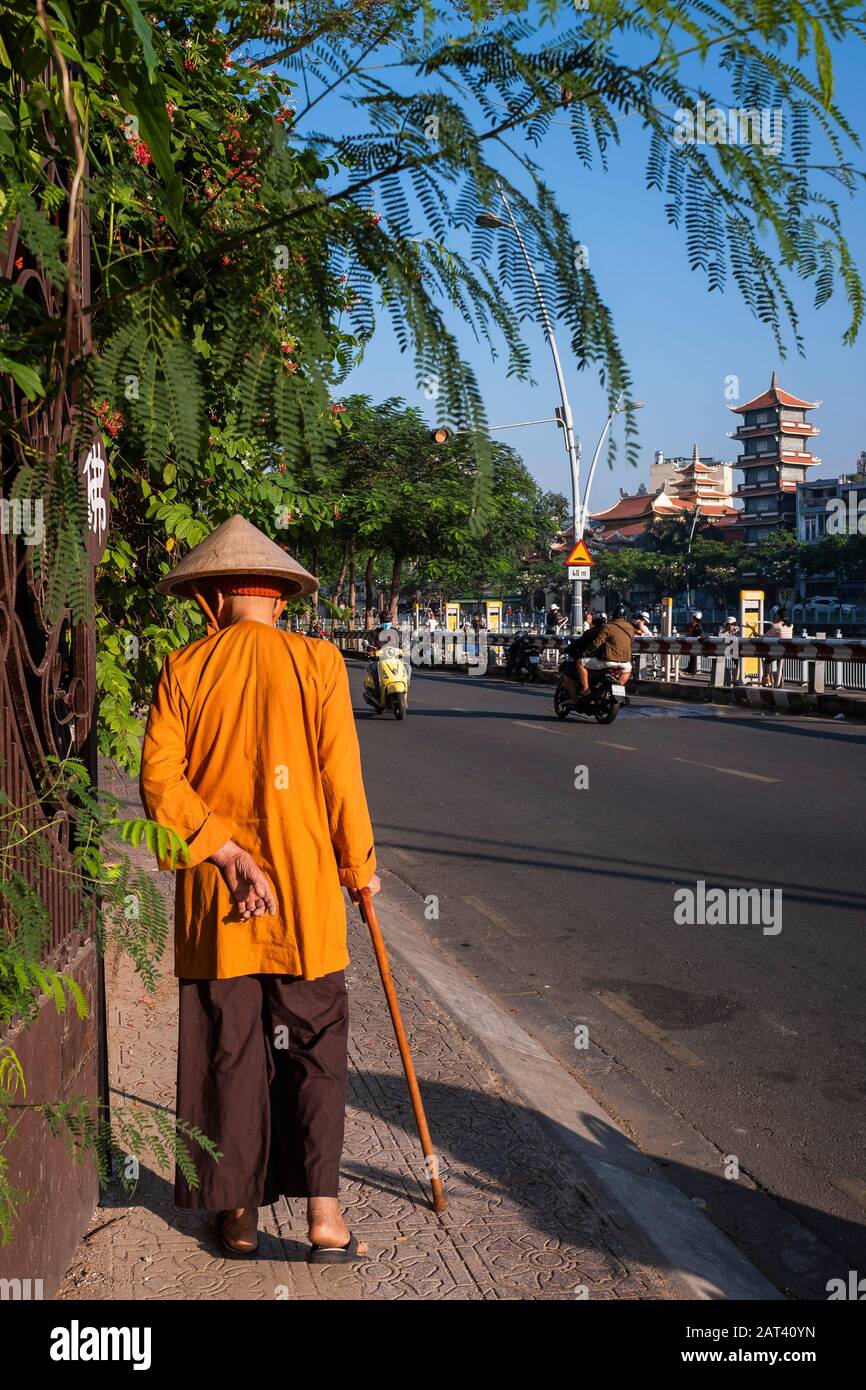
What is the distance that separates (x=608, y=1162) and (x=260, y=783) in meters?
1.61

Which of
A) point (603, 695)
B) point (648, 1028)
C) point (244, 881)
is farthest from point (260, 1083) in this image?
point (603, 695)

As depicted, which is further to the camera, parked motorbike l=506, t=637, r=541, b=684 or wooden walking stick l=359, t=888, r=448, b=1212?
parked motorbike l=506, t=637, r=541, b=684

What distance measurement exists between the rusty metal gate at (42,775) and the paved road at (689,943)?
1.81 metres

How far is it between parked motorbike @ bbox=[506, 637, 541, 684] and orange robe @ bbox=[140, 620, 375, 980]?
29381 mm

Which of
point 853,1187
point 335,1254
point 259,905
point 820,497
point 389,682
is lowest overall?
point 853,1187

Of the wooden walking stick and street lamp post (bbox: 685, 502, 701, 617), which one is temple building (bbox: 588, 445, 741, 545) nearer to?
street lamp post (bbox: 685, 502, 701, 617)

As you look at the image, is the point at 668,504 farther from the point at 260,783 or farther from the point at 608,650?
the point at 260,783

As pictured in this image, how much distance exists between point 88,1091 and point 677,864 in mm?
5806

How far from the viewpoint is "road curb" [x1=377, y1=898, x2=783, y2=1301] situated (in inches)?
121

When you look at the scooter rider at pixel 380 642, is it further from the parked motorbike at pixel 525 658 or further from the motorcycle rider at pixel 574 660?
the parked motorbike at pixel 525 658

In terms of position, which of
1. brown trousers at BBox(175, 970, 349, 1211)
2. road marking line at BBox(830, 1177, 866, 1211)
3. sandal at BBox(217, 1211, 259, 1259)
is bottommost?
road marking line at BBox(830, 1177, 866, 1211)

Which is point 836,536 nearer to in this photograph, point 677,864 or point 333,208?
point 677,864

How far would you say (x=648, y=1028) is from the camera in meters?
5.29

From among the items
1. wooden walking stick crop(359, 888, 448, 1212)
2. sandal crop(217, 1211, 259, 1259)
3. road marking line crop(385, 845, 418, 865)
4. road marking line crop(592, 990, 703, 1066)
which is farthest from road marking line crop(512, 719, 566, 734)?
sandal crop(217, 1211, 259, 1259)
